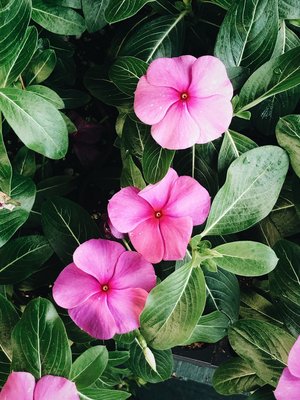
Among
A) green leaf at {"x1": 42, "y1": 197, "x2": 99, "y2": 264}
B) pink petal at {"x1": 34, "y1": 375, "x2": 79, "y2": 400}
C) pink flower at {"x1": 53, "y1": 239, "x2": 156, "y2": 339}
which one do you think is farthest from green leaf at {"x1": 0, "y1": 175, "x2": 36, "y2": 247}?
pink petal at {"x1": 34, "y1": 375, "x2": 79, "y2": 400}

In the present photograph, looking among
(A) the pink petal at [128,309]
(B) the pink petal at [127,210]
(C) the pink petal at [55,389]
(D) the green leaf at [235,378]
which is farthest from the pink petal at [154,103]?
(D) the green leaf at [235,378]

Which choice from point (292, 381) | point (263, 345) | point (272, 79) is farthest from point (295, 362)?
point (272, 79)

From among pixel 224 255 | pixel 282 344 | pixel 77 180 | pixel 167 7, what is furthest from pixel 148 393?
pixel 167 7

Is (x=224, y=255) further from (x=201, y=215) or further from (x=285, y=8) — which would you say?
(x=285, y=8)

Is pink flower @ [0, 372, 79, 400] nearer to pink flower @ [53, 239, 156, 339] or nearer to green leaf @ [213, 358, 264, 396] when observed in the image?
pink flower @ [53, 239, 156, 339]

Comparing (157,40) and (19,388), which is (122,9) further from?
(19,388)

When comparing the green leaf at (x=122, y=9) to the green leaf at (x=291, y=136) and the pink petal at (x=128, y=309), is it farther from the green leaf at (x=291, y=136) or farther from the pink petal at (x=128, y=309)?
the pink petal at (x=128, y=309)
